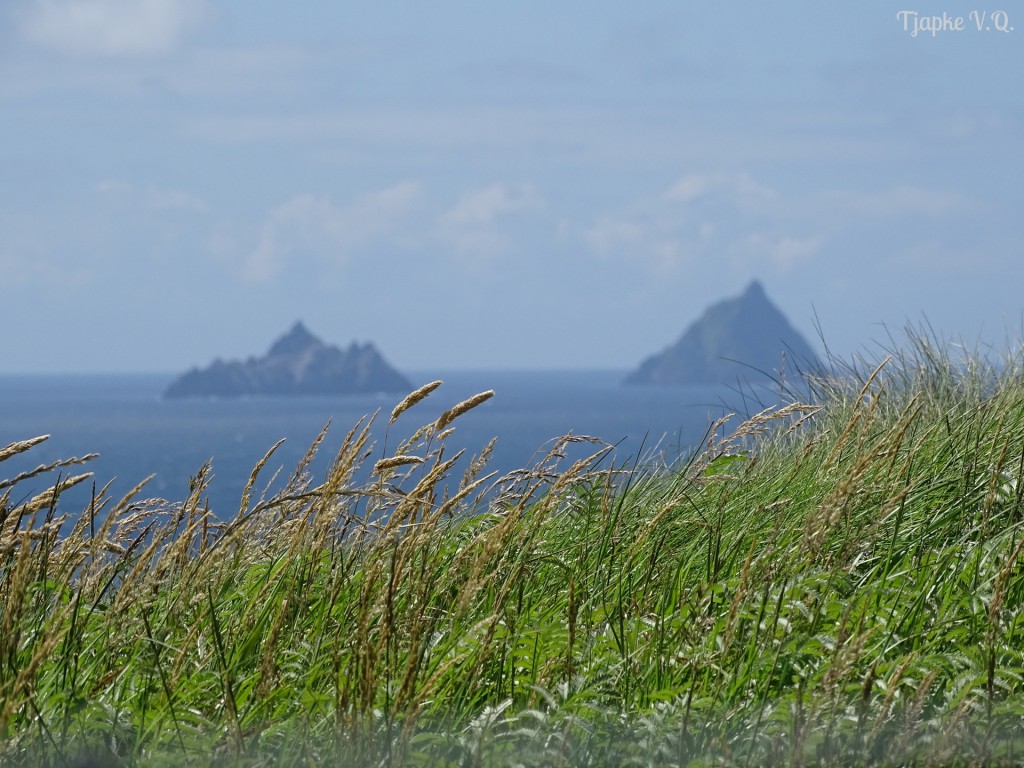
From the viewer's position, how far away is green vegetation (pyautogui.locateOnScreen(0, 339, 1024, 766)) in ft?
9.46

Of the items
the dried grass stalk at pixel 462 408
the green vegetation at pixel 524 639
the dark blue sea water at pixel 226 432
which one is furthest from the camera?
the dark blue sea water at pixel 226 432

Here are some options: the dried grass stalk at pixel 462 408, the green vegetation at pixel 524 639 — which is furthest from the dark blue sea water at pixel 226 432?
the dried grass stalk at pixel 462 408

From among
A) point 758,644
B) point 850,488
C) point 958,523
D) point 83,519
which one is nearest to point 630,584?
point 758,644

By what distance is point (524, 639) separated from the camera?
11.5 feet

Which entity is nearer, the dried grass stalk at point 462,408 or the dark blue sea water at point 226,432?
the dried grass stalk at point 462,408

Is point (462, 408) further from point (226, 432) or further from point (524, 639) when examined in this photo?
point (226, 432)

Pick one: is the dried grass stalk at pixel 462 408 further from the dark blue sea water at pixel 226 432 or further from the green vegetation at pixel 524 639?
the dark blue sea water at pixel 226 432

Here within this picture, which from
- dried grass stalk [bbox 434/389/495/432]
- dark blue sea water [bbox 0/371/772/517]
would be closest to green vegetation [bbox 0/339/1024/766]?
dried grass stalk [bbox 434/389/495/432]

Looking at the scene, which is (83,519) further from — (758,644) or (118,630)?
(758,644)

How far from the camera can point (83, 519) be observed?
146 inches

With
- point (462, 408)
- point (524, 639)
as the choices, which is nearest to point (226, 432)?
point (462, 408)

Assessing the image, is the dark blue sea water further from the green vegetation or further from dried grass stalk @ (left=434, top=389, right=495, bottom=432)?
dried grass stalk @ (left=434, top=389, right=495, bottom=432)

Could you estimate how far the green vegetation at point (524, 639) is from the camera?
2.88 m

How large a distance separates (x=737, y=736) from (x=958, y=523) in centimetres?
171
